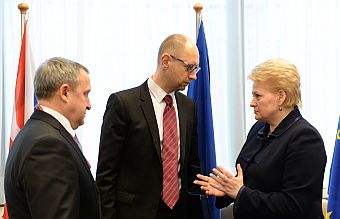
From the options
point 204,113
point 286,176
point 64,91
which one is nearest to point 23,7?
point 204,113

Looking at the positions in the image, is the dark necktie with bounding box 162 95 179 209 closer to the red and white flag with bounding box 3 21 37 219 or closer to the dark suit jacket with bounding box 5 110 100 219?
the dark suit jacket with bounding box 5 110 100 219

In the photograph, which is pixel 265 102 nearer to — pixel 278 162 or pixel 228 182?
pixel 278 162

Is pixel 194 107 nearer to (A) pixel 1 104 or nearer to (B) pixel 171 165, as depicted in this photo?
(B) pixel 171 165

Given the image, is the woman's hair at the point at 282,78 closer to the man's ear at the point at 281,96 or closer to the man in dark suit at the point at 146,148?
the man's ear at the point at 281,96

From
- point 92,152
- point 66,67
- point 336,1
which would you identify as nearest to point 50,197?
point 66,67

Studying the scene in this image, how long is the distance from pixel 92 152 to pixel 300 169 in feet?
7.36

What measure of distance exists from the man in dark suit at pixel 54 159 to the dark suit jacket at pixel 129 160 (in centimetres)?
75

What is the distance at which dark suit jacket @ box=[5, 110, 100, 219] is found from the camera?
1.71 metres

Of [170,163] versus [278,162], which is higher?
[278,162]

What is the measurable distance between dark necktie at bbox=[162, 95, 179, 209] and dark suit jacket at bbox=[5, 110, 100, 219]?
980 mm

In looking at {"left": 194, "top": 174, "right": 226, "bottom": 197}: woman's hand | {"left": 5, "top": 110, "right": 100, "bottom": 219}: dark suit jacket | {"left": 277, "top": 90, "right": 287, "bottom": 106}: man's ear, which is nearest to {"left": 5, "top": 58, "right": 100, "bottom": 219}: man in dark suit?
{"left": 5, "top": 110, "right": 100, "bottom": 219}: dark suit jacket

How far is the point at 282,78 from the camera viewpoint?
2.44 metres

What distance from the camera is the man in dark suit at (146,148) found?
2.75 metres

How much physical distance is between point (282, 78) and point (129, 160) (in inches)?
37.3
